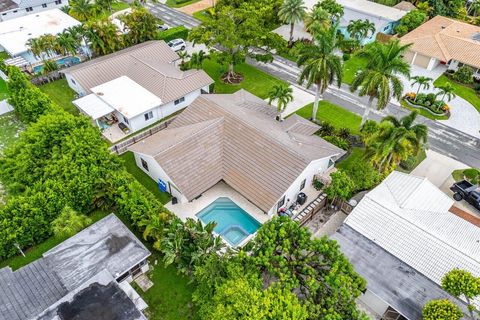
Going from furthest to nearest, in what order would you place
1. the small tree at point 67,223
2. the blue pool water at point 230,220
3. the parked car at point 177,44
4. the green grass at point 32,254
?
the parked car at point 177,44, the blue pool water at point 230,220, the green grass at point 32,254, the small tree at point 67,223

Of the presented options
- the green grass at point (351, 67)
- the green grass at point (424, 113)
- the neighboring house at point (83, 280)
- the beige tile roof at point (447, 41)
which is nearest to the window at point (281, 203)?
the neighboring house at point (83, 280)

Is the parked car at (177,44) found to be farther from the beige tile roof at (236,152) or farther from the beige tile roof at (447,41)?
the beige tile roof at (447,41)

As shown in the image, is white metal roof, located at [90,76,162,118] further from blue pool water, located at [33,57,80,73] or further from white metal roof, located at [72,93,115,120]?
blue pool water, located at [33,57,80,73]

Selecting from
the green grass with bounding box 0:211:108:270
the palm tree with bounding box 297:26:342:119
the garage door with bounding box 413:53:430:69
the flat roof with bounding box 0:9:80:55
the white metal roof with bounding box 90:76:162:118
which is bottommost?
the green grass with bounding box 0:211:108:270

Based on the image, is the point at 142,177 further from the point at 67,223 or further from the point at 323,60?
the point at 323,60

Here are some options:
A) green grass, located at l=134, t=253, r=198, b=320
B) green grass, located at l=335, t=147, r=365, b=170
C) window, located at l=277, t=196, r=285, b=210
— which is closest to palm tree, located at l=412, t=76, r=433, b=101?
green grass, located at l=335, t=147, r=365, b=170

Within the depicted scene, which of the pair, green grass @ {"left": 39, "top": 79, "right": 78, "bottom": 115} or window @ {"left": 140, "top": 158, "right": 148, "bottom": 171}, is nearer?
window @ {"left": 140, "top": 158, "right": 148, "bottom": 171}

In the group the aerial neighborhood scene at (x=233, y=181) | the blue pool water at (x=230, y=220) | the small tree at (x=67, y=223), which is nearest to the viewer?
the aerial neighborhood scene at (x=233, y=181)
